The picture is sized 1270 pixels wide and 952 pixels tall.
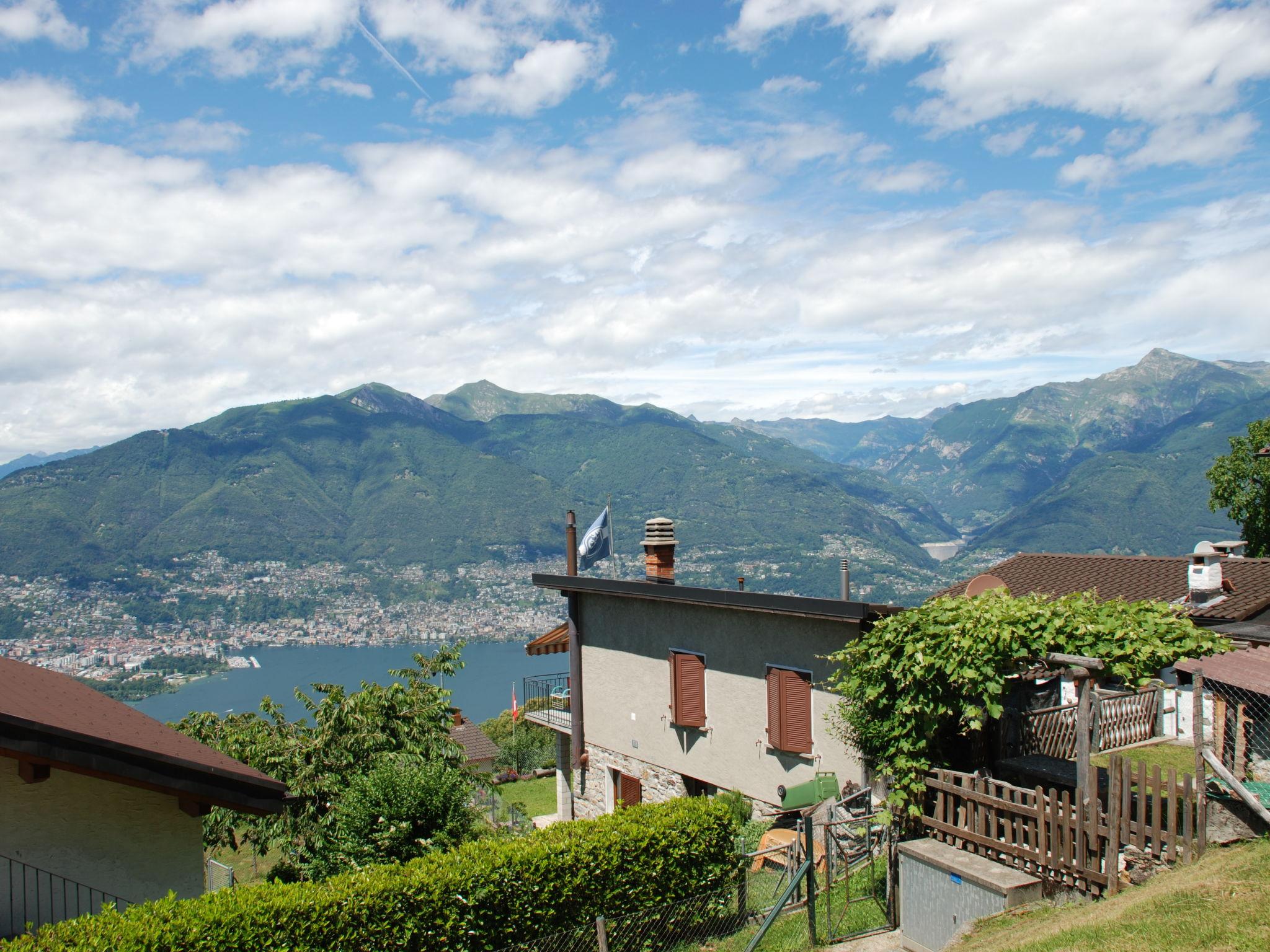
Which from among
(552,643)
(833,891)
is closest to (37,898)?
(833,891)

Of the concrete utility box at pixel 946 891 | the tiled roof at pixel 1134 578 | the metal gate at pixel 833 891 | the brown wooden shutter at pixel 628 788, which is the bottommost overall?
the brown wooden shutter at pixel 628 788

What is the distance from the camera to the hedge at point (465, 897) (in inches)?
283

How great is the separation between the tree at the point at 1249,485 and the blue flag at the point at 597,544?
29159mm

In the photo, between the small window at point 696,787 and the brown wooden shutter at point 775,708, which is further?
the small window at point 696,787

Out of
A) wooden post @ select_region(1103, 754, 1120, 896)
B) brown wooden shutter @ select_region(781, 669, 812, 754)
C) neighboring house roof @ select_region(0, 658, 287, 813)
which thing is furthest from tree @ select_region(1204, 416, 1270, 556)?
neighboring house roof @ select_region(0, 658, 287, 813)

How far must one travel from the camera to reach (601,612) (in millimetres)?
18578

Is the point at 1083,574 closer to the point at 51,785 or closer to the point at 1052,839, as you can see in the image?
the point at 1052,839

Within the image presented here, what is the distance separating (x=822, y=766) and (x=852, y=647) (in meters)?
4.16

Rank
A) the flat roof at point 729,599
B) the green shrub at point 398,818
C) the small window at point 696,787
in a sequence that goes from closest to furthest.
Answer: the green shrub at point 398,818
the flat roof at point 729,599
the small window at point 696,787

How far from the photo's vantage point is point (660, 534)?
705 inches

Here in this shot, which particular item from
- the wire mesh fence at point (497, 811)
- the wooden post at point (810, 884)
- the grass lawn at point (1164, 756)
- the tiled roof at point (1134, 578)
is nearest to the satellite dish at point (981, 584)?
the grass lawn at point (1164, 756)

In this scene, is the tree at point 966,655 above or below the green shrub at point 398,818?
above

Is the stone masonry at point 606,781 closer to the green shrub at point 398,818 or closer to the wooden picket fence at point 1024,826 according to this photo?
the green shrub at point 398,818

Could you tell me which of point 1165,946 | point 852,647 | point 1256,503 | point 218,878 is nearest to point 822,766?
point 852,647
